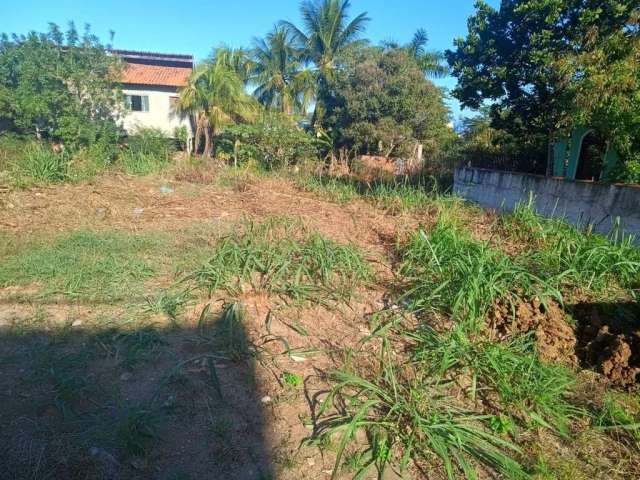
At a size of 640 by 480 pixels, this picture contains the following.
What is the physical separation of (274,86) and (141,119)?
687cm

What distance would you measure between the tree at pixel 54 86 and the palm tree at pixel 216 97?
332 cm

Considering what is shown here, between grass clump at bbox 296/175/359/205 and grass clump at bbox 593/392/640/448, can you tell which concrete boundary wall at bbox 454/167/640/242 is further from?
grass clump at bbox 593/392/640/448

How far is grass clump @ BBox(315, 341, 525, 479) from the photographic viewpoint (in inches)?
74.5

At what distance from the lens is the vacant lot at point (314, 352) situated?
1916 mm

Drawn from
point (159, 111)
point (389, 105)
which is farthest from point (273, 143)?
point (159, 111)

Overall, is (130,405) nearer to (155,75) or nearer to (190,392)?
(190,392)

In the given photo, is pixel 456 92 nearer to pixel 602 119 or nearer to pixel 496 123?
pixel 496 123

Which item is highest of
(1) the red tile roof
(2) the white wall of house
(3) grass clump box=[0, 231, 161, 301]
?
(1) the red tile roof

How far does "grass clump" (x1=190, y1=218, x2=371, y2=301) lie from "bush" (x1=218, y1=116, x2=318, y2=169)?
28.9 feet

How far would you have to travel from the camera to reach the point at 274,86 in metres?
18.8

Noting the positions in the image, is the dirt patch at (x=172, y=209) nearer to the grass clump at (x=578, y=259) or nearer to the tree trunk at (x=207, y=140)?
the grass clump at (x=578, y=259)

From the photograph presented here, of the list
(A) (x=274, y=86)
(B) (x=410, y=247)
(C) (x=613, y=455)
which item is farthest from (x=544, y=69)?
(A) (x=274, y=86)

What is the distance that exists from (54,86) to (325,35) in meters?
11.5

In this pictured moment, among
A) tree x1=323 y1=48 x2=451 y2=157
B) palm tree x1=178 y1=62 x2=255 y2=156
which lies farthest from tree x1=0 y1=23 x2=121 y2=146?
tree x1=323 y1=48 x2=451 y2=157
